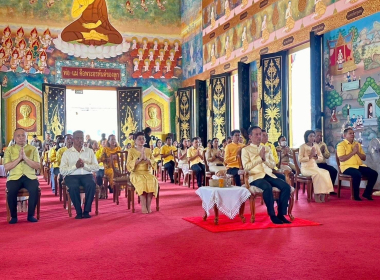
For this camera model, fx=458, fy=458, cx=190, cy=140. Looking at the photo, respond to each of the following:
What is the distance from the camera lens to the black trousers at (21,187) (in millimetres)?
6180

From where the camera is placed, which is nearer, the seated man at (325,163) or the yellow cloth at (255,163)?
the yellow cloth at (255,163)

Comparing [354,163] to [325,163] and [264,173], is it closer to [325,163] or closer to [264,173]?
[325,163]

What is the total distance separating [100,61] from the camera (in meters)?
18.4

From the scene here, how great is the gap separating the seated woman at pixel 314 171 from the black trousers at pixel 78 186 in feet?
11.6

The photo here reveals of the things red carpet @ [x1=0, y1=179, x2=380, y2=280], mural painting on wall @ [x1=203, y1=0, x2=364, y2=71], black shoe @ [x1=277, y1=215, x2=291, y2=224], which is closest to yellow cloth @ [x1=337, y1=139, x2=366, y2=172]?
red carpet @ [x1=0, y1=179, x2=380, y2=280]

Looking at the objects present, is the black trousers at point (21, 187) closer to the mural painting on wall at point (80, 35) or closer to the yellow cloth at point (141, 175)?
the yellow cloth at point (141, 175)

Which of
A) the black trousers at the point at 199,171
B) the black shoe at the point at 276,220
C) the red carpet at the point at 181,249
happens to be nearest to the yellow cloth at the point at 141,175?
the red carpet at the point at 181,249

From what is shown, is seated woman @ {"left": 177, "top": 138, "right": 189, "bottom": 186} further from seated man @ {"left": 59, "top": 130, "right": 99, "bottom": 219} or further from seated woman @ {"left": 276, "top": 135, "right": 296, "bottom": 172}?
seated man @ {"left": 59, "top": 130, "right": 99, "bottom": 219}

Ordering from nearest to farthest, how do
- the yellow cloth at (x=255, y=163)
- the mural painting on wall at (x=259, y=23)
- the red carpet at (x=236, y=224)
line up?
the red carpet at (x=236, y=224)
the yellow cloth at (x=255, y=163)
the mural painting on wall at (x=259, y=23)

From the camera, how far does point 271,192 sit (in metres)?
5.71

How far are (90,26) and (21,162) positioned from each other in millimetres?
11550

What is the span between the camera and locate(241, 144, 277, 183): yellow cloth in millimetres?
5945

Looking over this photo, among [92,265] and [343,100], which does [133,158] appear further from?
[343,100]

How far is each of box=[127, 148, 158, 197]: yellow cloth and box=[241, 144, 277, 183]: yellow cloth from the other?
1585 mm
